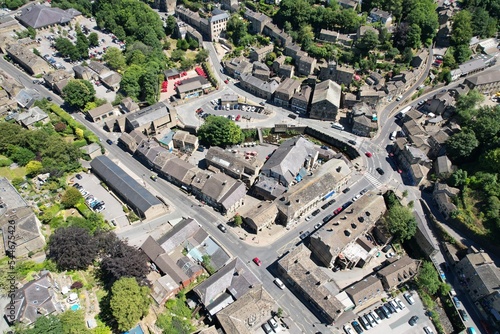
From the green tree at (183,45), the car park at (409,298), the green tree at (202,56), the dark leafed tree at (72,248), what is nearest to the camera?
the dark leafed tree at (72,248)

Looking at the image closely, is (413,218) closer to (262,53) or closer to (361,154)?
(361,154)

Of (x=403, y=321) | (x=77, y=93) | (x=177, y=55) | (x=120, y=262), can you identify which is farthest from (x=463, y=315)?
(x=177, y=55)

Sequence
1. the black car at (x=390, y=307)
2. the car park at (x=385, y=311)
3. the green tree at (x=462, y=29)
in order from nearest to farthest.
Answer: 1. the car park at (x=385, y=311)
2. the black car at (x=390, y=307)
3. the green tree at (x=462, y=29)

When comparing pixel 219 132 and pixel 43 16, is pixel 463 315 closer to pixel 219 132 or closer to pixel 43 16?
pixel 219 132

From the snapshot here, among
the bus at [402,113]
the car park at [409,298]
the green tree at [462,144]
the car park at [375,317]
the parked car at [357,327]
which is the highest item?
the green tree at [462,144]

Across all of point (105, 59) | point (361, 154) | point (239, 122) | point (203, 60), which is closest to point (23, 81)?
point (105, 59)

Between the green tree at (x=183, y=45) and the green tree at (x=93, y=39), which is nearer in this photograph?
the green tree at (x=93, y=39)

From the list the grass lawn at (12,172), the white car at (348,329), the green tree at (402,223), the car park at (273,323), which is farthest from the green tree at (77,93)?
the white car at (348,329)

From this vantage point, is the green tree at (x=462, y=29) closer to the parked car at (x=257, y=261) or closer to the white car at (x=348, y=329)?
the parked car at (x=257, y=261)
